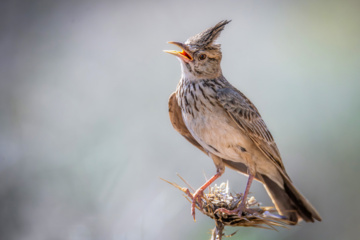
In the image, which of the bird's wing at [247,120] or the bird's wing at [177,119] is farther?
the bird's wing at [177,119]

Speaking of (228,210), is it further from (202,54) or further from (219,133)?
(202,54)

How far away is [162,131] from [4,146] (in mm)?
1897

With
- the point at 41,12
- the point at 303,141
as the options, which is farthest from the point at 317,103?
the point at 41,12

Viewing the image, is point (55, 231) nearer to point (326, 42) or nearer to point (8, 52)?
point (8, 52)

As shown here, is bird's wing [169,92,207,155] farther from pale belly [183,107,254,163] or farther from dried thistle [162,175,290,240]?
dried thistle [162,175,290,240]

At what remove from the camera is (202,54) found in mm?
3400

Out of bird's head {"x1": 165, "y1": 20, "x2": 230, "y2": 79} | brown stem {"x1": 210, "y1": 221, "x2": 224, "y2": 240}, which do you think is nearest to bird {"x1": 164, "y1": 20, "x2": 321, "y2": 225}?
bird's head {"x1": 165, "y1": 20, "x2": 230, "y2": 79}

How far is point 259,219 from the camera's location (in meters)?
2.72

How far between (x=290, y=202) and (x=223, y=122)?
869mm

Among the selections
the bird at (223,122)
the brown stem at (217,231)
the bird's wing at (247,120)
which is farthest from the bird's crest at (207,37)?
the brown stem at (217,231)

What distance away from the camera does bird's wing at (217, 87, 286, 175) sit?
333 centimetres

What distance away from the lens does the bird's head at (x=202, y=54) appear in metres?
3.34

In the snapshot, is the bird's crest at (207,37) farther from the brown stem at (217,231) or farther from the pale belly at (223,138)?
the brown stem at (217,231)

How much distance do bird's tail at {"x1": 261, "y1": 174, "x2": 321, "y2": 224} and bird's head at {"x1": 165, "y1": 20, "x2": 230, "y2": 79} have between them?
1045 millimetres
